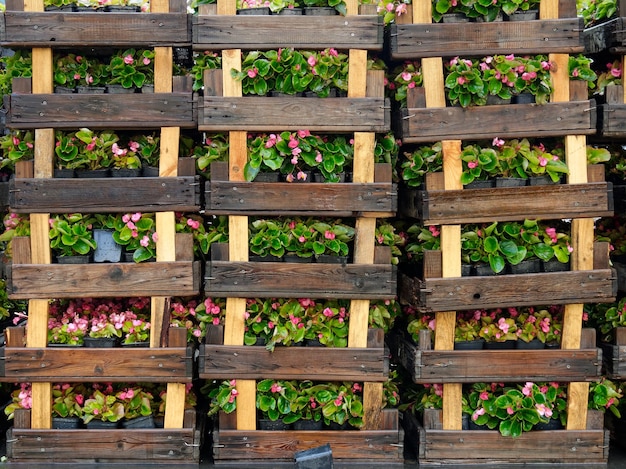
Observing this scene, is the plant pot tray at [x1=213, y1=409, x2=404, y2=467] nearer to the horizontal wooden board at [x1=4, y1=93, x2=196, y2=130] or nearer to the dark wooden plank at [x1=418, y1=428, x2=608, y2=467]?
the dark wooden plank at [x1=418, y1=428, x2=608, y2=467]

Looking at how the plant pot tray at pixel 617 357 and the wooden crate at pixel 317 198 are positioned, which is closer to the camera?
the wooden crate at pixel 317 198

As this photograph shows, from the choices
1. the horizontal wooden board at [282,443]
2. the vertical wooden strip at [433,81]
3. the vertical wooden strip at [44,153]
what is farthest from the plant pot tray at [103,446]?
the vertical wooden strip at [433,81]

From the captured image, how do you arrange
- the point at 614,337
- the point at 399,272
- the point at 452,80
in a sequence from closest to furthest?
1. the point at 452,80
2. the point at 614,337
3. the point at 399,272

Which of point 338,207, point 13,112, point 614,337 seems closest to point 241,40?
point 338,207

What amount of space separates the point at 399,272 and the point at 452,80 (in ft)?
4.83

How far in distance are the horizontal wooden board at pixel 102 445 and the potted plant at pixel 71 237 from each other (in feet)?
3.87

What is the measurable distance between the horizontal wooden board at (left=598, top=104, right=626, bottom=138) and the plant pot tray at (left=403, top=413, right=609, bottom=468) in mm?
2042

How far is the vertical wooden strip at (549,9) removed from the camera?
13.3 ft

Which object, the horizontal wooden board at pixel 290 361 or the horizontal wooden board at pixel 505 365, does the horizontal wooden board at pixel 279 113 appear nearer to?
the horizontal wooden board at pixel 290 361

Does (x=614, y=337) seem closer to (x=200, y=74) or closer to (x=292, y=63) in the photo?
(x=292, y=63)

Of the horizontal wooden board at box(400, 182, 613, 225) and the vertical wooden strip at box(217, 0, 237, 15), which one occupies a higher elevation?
A: the vertical wooden strip at box(217, 0, 237, 15)

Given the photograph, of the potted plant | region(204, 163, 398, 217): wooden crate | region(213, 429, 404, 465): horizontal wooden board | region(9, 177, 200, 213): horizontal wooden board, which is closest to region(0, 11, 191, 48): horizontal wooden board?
region(9, 177, 200, 213): horizontal wooden board

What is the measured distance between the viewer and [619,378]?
419cm

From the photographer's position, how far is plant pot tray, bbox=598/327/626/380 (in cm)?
418
